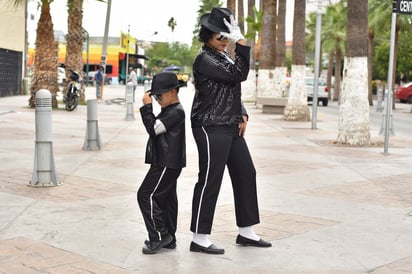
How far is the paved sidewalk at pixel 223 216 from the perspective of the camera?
4.96 meters

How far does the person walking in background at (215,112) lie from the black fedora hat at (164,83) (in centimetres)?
17

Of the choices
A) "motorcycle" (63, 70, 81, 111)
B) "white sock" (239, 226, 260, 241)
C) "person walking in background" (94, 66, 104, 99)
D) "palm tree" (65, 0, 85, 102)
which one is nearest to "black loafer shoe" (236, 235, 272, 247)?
"white sock" (239, 226, 260, 241)

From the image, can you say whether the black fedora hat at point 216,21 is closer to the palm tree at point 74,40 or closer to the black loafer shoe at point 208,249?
the black loafer shoe at point 208,249

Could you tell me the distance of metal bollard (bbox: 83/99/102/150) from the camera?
1145 centimetres

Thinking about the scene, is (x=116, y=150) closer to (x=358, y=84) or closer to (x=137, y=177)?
(x=137, y=177)

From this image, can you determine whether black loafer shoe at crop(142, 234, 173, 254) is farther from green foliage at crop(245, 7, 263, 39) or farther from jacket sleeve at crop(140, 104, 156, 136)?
green foliage at crop(245, 7, 263, 39)

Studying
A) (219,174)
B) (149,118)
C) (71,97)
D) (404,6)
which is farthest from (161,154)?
(71,97)

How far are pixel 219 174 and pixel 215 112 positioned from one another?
50 cm

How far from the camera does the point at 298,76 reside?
21250mm

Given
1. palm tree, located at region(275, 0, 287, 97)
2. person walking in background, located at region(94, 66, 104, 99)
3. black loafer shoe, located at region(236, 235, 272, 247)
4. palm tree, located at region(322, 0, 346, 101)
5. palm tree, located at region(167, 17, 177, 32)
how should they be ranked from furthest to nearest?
1. palm tree, located at region(167, 17, 177, 32)
2. palm tree, located at region(322, 0, 346, 101)
3. person walking in background, located at region(94, 66, 104, 99)
4. palm tree, located at region(275, 0, 287, 97)
5. black loafer shoe, located at region(236, 235, 272, 247)

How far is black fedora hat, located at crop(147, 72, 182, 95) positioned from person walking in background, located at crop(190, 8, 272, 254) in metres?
0.17

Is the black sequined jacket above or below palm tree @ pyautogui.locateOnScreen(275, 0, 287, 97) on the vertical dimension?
below

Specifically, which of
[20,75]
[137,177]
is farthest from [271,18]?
[137,177]

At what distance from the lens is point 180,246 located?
5.45 meters
